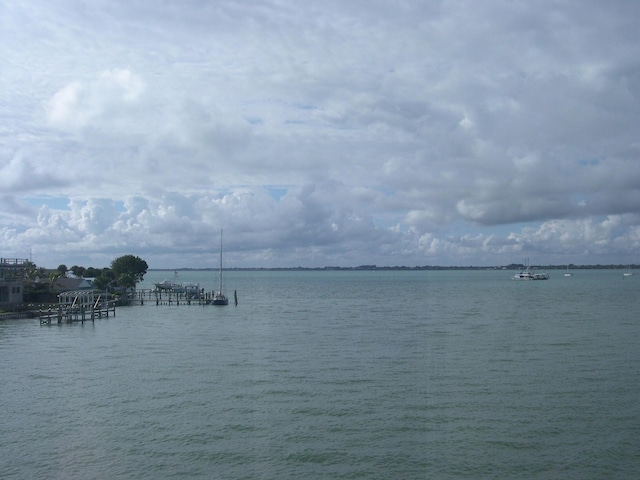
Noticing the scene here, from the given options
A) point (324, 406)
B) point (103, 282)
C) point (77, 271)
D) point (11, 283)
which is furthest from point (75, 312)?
point (77, 271)

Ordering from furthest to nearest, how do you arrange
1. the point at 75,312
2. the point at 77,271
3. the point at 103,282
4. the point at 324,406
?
the point at 77,271 < the point at 103,282 < the point at 75,312 < the point at 324,406

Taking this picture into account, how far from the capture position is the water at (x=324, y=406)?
825 inches

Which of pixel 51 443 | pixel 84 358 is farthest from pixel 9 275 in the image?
pixel 51 443

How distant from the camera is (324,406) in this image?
27.2 m

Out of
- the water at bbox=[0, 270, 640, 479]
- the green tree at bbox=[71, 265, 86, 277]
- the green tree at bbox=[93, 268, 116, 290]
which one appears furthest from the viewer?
the green tree at bbox=[71, 265, 86, 277]

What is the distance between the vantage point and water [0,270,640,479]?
21.0m

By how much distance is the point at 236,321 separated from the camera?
67375mm

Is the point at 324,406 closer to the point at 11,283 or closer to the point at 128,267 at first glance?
the point at 11,283

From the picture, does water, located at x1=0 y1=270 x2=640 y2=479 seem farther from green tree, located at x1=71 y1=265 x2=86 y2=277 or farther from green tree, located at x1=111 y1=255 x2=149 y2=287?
green tree, located at x1=71 y1=265 x2=86 y2=277

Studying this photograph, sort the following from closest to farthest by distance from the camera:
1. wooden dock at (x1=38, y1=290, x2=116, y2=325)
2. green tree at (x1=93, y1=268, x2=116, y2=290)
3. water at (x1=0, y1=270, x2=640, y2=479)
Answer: water at (x1=0, y1=270, x2=640, y2=479)
wooden dock at (x1=38, y1=290, x2=116, y2=325)
green tree at (x1=93, y1=268, x2=116, y2=290)

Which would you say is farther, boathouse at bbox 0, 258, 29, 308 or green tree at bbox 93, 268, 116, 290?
green tree at bbox 93, 268, 116, 290

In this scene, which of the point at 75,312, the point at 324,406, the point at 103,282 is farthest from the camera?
the point at 103,282

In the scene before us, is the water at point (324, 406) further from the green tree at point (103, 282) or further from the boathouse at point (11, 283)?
the green tree at point (103, 282)

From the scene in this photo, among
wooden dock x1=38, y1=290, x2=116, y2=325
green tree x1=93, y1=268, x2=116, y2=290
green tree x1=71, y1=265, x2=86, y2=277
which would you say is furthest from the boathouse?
green tree x1=71, y1=265, x2=86, y2=277
